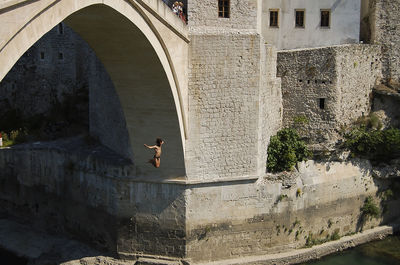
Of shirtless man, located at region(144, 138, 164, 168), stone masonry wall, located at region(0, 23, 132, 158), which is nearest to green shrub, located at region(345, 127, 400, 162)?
shirtless man, located at region(144, 138, 164, 168)

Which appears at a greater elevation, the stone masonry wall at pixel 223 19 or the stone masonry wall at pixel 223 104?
the stone masonry wall at pixel 223 19

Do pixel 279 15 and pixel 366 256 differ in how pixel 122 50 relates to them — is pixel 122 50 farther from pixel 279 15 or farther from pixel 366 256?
pixel 366 256

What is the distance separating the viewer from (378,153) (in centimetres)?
1842

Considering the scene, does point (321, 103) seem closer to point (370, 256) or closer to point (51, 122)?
point (370, 256)

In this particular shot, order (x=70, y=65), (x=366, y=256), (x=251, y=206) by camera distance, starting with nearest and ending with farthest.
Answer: (x=251, y=206) < (x=366, y=256) < (x=70, y=65)

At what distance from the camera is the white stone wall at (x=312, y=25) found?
18141 millimetres

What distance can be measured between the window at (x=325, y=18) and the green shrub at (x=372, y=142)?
12.2 feet

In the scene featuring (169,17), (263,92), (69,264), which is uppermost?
(169,17)

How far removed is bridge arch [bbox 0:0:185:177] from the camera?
980cm

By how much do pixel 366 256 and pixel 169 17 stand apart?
9833 mm

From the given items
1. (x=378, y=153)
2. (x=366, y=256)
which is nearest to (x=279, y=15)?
(x=378, y=153)

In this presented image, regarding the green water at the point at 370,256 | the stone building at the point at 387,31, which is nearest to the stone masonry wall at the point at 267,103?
the green water at the point at 370,256

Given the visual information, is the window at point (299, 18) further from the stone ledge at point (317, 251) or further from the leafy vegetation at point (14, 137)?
the leafy vegetation at point (14, 137)

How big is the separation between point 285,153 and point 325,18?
16.6 ft
